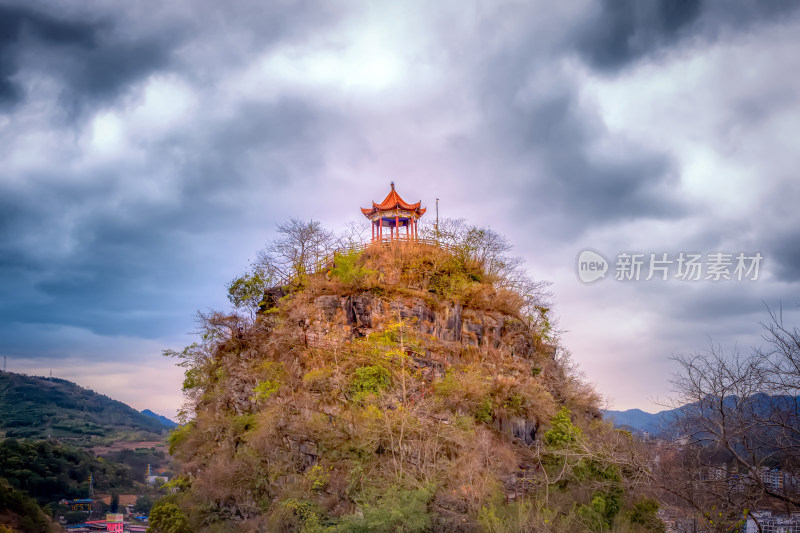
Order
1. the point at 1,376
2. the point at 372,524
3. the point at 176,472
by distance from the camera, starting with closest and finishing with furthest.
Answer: the point at 372,524 < the point at 176,472 < the point at 1,376

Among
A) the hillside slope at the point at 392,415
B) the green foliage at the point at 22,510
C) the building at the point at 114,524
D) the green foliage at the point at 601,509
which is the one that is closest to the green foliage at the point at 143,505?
the building at the point at 114,524

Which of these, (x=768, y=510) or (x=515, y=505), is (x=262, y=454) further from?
(x=768, y=510)

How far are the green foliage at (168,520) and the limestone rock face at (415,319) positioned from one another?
9.34m

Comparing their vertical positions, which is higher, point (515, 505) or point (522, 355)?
point (522, 355)

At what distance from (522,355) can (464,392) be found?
5.40 m

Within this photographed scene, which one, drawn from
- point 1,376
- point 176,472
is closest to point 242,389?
point 176,472

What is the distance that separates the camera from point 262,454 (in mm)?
20453

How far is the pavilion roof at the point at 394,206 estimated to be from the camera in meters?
29.4

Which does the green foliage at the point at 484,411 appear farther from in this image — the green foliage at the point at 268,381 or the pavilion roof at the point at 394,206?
the pavilion roof at the point at 394,206

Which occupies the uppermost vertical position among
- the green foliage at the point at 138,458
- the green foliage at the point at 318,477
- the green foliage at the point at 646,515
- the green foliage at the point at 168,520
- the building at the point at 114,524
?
the green foliage at the point at 318,477

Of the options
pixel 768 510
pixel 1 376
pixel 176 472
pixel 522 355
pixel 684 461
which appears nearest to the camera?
pixel 768 510

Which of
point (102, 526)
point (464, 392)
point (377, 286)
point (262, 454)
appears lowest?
point (102, 526)

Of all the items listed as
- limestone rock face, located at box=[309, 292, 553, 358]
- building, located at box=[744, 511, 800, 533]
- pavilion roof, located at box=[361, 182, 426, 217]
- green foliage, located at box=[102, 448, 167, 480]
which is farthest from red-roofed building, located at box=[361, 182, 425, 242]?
green foliage, located at box=[102, 448, 167, 480]

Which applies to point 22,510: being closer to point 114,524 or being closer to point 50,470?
point 50,470
